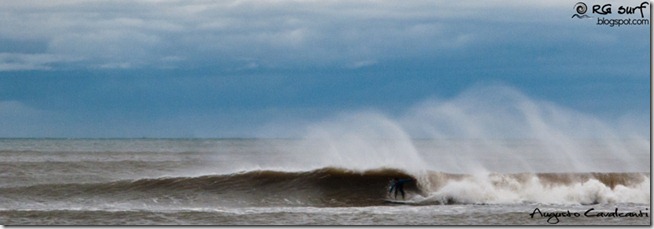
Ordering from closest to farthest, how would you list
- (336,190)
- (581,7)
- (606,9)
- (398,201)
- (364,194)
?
(606,9) → (581,7) → (398,201) → (364,194) → (336,190)

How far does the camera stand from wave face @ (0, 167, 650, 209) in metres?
11.9

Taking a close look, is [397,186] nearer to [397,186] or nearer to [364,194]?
[397,186]

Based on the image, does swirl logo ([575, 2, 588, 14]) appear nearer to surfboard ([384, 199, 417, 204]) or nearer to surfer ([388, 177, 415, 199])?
surfboard ([384, 199, 417, 204])

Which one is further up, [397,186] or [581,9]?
[581,9]

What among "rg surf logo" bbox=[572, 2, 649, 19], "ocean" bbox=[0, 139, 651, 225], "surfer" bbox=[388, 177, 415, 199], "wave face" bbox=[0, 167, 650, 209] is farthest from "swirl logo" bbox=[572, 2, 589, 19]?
"surfer" bbox=[388, 177, 415, 199]

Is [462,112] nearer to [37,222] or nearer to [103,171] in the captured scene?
[37,222]

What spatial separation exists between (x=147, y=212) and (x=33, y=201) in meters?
2.21

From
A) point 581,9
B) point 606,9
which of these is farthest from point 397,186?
point 606,9

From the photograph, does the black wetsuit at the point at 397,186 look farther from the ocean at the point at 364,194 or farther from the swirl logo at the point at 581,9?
the swirl logo at the point at 581,9

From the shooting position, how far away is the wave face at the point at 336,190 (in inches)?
470

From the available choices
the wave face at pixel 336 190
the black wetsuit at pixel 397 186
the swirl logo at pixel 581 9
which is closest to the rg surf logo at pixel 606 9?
the swirl logo at pixel 581 9

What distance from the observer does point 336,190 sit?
42.6ft

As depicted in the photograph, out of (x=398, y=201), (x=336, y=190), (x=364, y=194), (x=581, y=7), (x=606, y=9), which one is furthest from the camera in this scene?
(x=336, y=190)

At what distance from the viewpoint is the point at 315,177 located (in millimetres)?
13742
